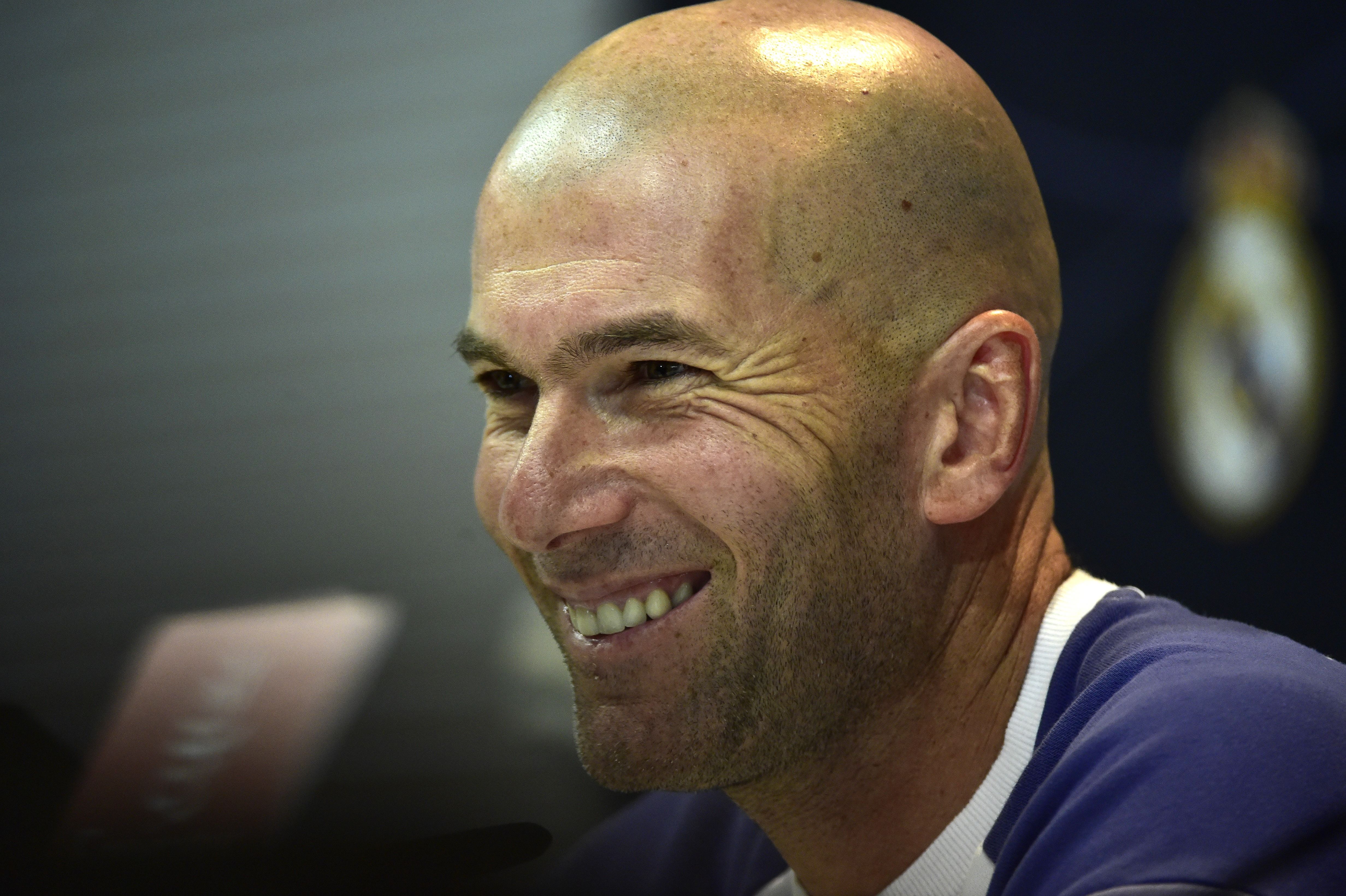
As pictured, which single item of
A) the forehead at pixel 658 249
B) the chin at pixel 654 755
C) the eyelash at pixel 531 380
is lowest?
the chin at pixel 654 755

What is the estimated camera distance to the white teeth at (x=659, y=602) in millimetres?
1336

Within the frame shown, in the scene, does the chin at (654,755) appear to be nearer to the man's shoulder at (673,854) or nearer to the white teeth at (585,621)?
the white teeth at (585,621)

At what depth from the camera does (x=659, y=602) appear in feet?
4.39

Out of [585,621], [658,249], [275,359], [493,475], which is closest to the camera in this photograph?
[658,249]

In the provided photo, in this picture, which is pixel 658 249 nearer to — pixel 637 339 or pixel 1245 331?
pixel 637 339

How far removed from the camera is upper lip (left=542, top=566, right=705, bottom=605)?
1317mm

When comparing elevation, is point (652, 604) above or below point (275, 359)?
above

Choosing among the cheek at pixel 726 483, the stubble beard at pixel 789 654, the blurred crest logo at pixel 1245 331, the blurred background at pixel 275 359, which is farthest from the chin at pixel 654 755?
the blurred background at pixel 275 359

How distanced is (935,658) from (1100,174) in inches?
53.9

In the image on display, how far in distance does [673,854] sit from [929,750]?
0.58m

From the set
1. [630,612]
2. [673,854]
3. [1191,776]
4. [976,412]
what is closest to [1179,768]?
[1191,776]

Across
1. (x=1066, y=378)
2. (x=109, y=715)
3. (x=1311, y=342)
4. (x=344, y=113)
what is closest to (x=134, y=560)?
(x=109, y=715)

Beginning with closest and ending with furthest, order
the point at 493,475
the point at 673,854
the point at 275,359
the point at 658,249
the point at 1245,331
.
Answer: the point at 658,249
the point at 493,475
the point at 673,854
the point at 1245,331
the point at 275,359

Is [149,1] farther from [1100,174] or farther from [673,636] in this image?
→ [673,636]
